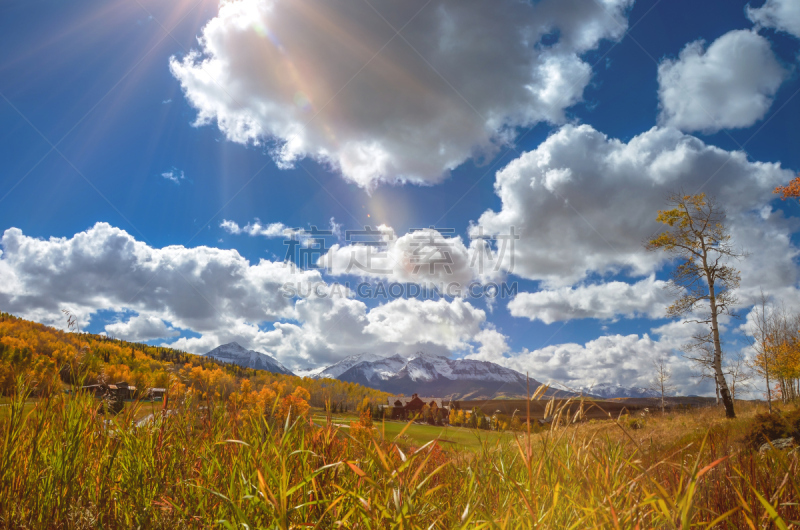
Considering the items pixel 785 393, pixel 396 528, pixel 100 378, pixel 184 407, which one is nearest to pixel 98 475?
pixel 184 407

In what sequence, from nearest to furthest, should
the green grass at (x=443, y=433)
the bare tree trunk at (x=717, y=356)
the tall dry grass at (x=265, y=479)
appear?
the tall dry grass at (x=265, y=479)
the green grass at (x=443, y=433)
the bare tree trunk at (x=717, y=356)

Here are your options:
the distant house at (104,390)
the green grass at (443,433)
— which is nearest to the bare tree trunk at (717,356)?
the green grass at (443,433)

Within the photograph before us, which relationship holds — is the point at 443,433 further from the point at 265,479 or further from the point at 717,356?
the point at 717,356

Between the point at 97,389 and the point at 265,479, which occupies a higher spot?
the point at 97,389

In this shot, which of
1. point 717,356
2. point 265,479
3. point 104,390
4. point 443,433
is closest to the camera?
point 265,479

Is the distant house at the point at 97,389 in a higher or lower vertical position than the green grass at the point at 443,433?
higher

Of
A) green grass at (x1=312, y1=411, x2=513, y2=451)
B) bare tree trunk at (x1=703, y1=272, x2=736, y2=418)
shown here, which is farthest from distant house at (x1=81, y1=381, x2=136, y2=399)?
bare tree trunk at (x1=703, y1=272, x2=736, y2=418)

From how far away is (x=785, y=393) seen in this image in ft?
142

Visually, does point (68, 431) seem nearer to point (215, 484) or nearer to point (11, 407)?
point (11, 407)

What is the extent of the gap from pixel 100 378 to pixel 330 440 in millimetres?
2065

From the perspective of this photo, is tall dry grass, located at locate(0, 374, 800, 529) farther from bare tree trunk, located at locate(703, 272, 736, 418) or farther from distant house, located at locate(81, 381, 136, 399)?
bare tree trunk, located at locate(703, 272, 736, 418)

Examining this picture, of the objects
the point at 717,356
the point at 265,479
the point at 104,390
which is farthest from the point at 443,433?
the point at 717,356

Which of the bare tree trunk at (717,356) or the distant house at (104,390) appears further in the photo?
the bare tree trunk at (717,356)

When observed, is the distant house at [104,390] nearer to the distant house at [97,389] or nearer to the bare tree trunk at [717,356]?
the distant house at [97,389]
